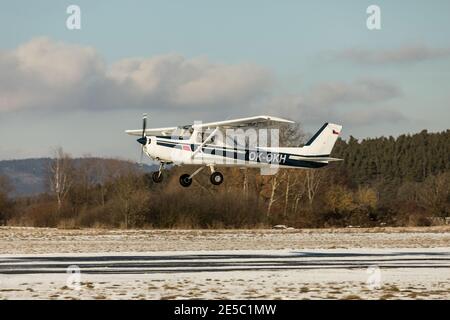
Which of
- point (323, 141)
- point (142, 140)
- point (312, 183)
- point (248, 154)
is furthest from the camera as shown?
point (312, 183)

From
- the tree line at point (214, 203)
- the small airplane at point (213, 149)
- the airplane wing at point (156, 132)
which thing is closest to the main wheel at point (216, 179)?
the small airplane at point (213, 149)

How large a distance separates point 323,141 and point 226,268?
2115 cm

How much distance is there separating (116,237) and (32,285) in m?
29.3

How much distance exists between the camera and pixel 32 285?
23812 mm

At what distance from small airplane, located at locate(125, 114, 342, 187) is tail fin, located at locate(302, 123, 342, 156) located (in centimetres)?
70

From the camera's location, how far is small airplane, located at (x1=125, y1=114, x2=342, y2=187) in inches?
1714

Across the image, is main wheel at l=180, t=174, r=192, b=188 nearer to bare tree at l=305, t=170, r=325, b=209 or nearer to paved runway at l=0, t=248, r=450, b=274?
paved runway at l=0, t=248, r=450, b=274

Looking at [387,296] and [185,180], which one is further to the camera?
[185,180]

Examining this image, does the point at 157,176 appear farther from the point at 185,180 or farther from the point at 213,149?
the point at 213,149

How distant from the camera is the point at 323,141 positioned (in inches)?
1929

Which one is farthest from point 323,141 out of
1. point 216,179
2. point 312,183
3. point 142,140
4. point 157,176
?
point 312,183
